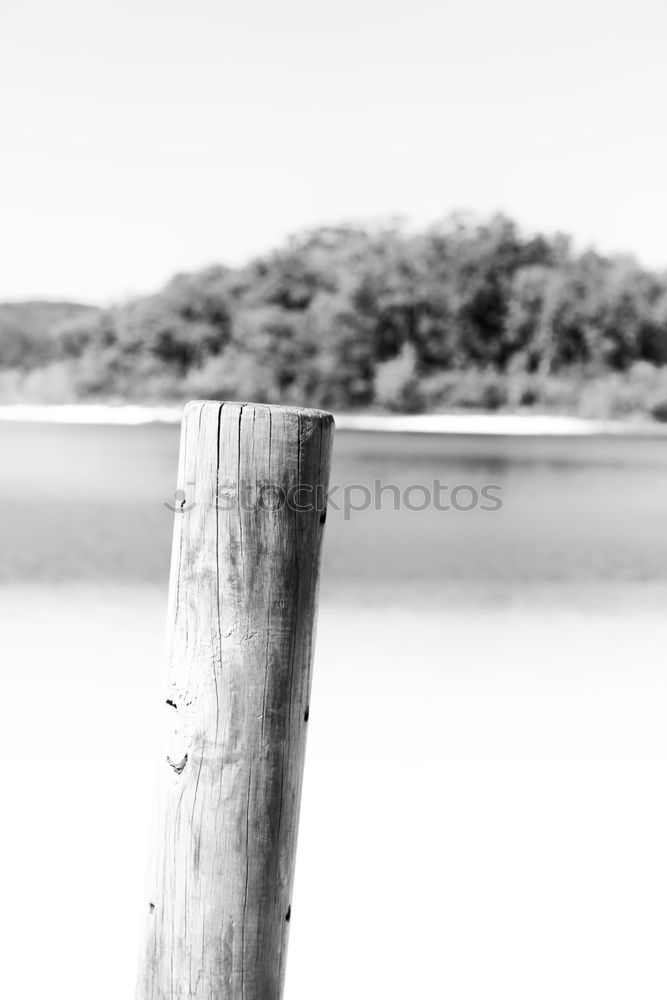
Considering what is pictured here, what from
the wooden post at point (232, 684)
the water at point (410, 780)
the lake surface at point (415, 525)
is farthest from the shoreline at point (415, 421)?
the wooden post at point (232, 684)

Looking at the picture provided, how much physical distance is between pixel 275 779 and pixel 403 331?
55.3 metres

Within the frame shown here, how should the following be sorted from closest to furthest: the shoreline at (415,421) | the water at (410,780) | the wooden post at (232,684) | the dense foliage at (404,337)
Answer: the wooden post at (232,684) → the water at (410,780) → the shoreline at (415,421) → the dense foliage at (404,337)

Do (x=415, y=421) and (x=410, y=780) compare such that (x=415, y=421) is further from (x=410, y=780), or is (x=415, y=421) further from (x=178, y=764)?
(x=178, y=764)

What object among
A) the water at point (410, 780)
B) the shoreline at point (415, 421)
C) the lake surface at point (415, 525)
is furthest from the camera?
the shoreline at point (415, 421)

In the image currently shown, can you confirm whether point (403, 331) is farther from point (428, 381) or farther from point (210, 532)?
point (210, 532)

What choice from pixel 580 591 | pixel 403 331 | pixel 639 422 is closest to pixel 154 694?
pixel 580 591

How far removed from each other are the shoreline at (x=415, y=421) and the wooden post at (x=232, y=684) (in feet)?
148

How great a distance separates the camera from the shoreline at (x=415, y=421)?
155 feet

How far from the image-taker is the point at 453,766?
4523 millimetres

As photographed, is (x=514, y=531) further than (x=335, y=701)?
Yes

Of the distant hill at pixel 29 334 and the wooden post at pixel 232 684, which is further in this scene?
the distant hill at pixel 29 334

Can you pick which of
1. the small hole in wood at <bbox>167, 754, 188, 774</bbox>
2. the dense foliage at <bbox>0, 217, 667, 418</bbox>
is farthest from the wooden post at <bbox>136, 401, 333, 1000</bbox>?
the dense foliage at <bbox>0, 217, 667, 418</bbox>

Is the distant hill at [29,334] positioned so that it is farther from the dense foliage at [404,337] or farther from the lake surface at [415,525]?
the lake surface at [415,525]

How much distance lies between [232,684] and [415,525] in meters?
14.3
